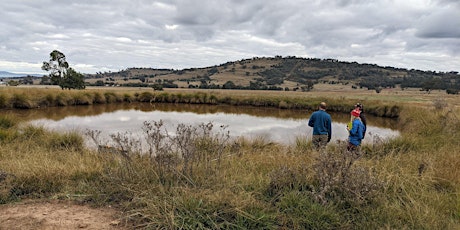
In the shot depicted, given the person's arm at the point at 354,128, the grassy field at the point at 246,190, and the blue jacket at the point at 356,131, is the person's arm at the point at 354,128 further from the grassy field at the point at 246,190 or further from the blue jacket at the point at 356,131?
the grassy field at the point at 246,190

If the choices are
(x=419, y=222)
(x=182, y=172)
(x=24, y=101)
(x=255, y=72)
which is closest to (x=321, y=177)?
(x=419, y=222)

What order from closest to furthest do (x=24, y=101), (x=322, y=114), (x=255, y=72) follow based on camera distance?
(x=322, y=114) → (x=24, y=101) → (x=255, y=72)

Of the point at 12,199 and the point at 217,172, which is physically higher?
the point at 217,172

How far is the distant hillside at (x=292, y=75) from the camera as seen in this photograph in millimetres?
96812

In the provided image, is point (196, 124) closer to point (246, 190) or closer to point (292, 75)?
point (246, 190)

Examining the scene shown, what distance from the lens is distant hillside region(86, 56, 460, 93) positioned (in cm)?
9681

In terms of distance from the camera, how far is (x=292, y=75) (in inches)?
4589

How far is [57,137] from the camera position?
32.3ft

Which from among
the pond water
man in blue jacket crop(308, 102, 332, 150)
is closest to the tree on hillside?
the pond water

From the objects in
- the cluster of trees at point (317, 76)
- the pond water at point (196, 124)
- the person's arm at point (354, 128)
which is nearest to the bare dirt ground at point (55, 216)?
the person's arm at point (354, 128)

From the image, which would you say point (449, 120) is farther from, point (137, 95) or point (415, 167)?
point (137, 95)

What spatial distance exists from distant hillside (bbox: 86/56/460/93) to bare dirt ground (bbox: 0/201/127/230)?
7923cm

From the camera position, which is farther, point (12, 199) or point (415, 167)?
point (415, 167)

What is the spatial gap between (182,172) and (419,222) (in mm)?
3253
